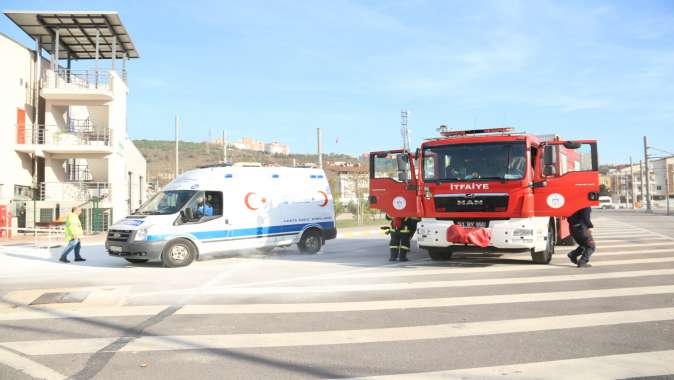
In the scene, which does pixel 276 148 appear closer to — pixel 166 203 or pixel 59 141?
pixel 59 141

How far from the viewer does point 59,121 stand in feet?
98.6

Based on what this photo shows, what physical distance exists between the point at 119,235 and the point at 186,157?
8697 cm

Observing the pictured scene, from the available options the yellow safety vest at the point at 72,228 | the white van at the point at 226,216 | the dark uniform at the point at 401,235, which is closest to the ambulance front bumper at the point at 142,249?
the white van at the point at 226,216

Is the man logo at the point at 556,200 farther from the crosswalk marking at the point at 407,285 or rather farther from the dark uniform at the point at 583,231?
the crosswalk marking at the point at 407,285

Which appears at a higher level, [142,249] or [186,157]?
[186,157]

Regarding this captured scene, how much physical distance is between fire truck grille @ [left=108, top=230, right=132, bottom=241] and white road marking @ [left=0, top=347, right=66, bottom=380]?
7.24 metres

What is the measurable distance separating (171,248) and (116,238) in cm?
128

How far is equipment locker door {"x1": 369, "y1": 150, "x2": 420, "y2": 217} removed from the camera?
12219 millimetres

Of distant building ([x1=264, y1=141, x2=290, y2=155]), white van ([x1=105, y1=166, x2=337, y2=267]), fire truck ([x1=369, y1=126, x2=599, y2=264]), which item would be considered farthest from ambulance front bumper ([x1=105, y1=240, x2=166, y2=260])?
distant building ([x1=264, y1=141, x2=290, y2=155])

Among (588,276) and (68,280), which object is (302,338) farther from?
(68,280)

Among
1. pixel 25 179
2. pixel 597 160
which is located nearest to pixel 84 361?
pixel 597 160

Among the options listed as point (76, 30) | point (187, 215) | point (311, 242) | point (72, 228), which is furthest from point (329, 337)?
point (76, 30)

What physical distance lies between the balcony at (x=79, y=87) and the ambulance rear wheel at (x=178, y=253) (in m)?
18.8

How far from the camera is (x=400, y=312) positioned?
282 inches
